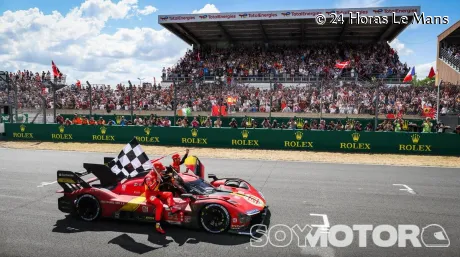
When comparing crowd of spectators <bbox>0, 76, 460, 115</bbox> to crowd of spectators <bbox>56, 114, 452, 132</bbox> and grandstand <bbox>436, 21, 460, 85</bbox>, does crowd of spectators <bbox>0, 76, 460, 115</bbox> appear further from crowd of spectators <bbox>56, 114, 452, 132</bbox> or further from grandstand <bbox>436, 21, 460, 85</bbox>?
grandstand <bbox>436, 21, 460, 85</bbox>

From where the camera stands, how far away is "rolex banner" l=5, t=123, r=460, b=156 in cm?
1736

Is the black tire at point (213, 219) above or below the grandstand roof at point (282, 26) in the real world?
below

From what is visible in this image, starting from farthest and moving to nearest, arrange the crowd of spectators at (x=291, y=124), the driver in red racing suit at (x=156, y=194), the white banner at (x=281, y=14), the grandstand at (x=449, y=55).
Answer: the grandstand at (x=449, y=55), the white banner at (x=281, y=14), the crowd of spectators at (x=291, y=124), the driver in red racing suit at (x=156, y=194)

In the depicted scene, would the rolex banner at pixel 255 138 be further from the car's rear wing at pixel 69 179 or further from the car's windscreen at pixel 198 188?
the car's rear wing at pixel 69 179

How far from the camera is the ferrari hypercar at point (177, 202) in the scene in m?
7.09

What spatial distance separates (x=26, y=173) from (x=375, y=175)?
12.1 m

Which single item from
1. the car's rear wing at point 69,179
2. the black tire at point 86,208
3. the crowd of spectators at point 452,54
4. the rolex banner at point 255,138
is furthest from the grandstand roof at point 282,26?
the black tire at point 86,208

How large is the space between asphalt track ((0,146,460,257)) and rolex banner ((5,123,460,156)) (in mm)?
3307

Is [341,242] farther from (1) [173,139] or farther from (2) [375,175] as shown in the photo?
(1) [173,139]

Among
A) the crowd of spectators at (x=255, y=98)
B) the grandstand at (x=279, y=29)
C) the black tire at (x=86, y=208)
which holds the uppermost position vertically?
the grandstand at (x=279, y=29)

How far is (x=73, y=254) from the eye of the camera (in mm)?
6207

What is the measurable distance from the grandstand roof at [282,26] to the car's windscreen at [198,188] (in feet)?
93.3

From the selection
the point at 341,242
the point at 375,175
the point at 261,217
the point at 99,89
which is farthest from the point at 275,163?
the point at 99,89

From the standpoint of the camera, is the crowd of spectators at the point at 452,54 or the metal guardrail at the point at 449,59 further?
the crowd of spectators at the point at 452,54
